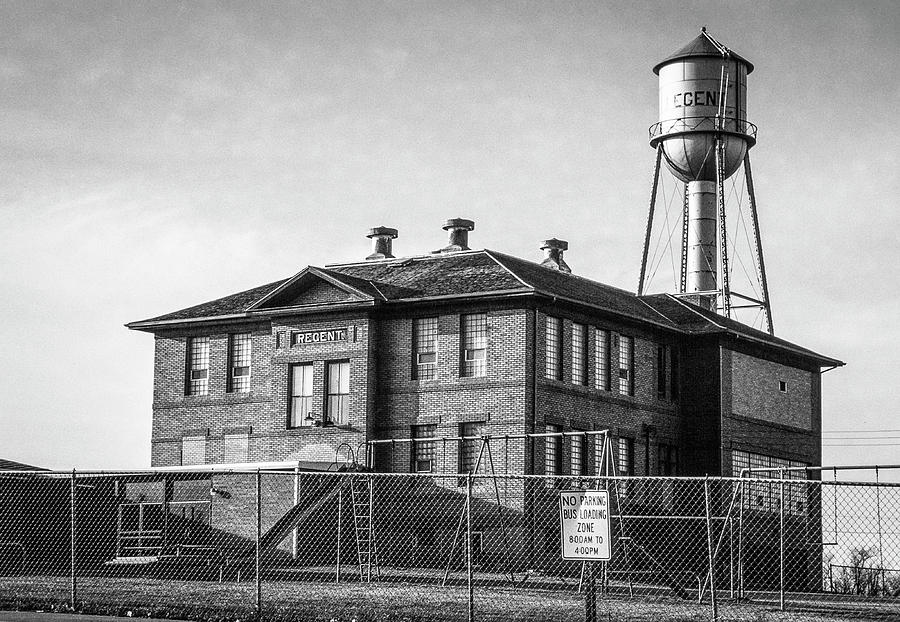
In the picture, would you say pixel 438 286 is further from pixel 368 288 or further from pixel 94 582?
pixel 94 582

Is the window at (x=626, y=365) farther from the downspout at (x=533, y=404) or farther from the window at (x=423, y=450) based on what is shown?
the window at (x=423, y=450)

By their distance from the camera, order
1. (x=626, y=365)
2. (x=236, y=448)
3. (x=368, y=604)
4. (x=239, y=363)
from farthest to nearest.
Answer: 1. (x=239, y=363)
2. (x=236, y=448)
3. (x=626, y=365)
4. (x=368, y=604)

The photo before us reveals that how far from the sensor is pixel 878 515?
82.6ft

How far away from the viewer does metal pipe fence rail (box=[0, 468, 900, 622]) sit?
24219 mm

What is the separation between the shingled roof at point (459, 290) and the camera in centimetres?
4375

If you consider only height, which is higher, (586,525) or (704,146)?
(704,146)

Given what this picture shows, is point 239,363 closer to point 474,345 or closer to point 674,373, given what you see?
point 474,345

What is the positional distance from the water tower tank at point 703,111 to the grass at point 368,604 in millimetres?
29120

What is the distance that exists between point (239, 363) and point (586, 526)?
29946 millimetres

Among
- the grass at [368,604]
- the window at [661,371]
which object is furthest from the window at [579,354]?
the grass at [368,604]

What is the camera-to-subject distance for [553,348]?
1721 inches

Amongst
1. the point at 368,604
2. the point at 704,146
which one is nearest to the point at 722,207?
the point at 704,146

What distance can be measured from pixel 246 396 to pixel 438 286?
24.9 feet

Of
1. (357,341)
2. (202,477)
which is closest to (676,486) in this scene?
(357,341)
